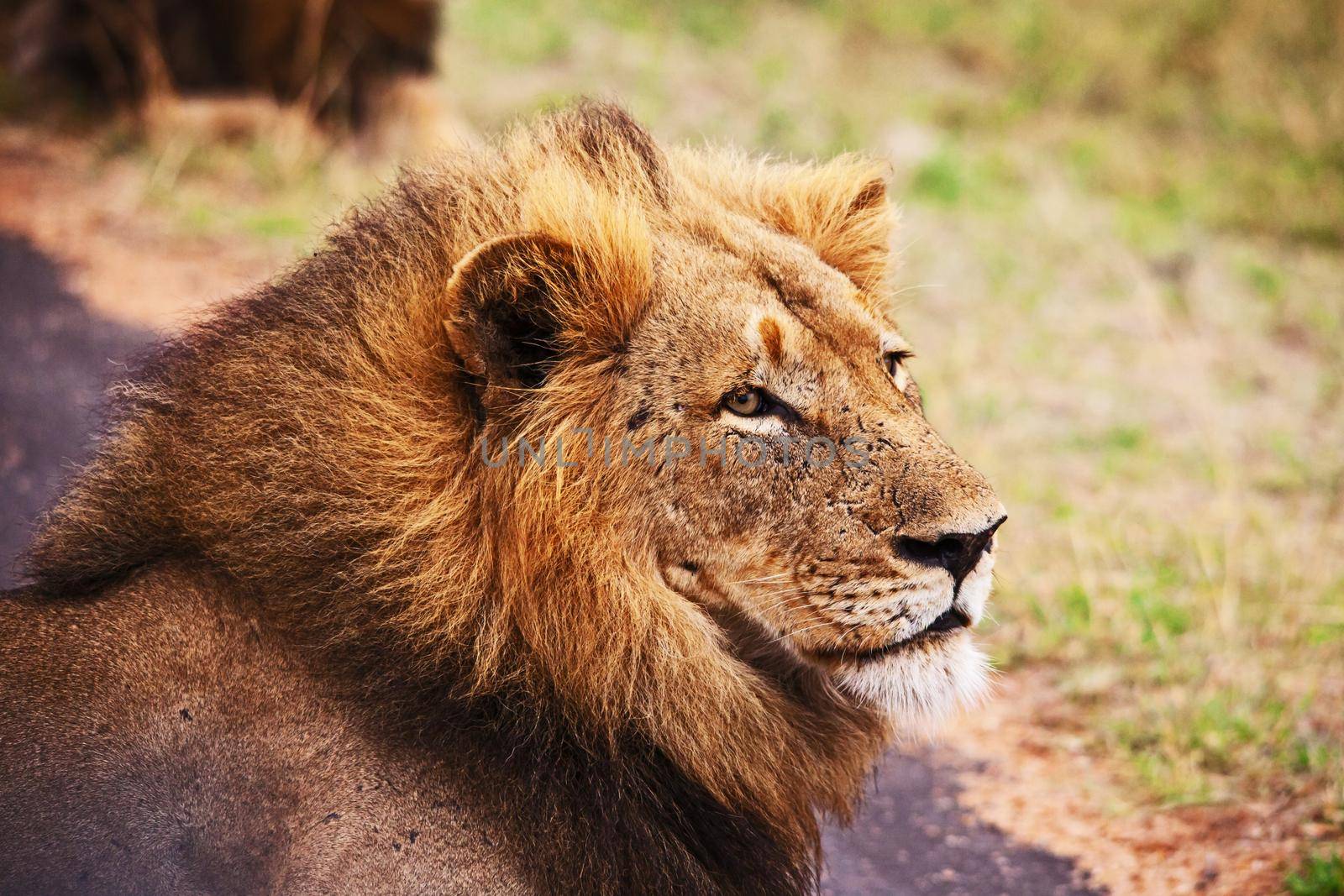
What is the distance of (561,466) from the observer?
8.48ft

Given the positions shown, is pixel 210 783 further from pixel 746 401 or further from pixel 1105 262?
pixel 1105 262

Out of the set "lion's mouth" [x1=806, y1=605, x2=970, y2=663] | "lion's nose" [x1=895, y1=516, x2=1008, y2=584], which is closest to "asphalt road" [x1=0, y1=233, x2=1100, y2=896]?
"lion's mouth" [x1=806, y1=605, x2=970, y2=663]

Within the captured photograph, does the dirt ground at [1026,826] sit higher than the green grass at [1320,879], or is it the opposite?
the green grass at [1320,879]

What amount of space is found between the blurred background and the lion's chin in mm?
1305

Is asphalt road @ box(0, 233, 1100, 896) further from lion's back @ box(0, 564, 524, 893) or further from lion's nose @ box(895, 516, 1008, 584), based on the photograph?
lion's nose @ box(895, 516, 1008, 584)

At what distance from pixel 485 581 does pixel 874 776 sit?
1.29m

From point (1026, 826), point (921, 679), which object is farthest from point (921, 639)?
point (1026, 826)

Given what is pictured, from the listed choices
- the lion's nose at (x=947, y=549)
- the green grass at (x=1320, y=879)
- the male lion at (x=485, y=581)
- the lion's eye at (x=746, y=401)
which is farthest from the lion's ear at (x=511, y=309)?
the green grass at (x=1320, y=879)

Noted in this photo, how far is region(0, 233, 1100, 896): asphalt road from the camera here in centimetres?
388

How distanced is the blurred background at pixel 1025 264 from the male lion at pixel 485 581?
2.59 ft

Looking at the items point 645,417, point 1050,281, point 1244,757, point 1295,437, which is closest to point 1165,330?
point 1050,281

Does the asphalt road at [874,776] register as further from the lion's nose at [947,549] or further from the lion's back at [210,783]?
the lion's nose at [947,549]

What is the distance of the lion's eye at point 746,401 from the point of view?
2.67 m

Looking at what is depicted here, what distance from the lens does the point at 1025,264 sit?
9.19 metres
